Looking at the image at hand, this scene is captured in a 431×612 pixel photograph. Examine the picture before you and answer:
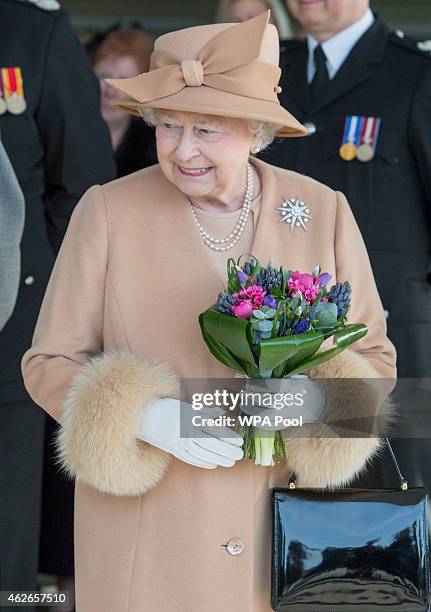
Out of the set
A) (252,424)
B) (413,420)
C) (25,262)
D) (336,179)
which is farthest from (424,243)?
(252,424)

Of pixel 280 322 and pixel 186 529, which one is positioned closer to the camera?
pixel 280 322

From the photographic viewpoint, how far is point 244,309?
2.16m

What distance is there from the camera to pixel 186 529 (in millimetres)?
2381

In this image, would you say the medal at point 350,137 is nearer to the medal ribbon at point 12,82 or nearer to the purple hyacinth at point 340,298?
the medal ribbon at point 12,82

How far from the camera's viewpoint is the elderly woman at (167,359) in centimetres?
232

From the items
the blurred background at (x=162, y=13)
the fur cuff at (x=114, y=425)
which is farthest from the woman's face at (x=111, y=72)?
the fur cuff at (x=114, y=425)

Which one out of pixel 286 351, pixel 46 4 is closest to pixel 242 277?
pixel 286 351

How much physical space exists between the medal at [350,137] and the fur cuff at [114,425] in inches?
53.7

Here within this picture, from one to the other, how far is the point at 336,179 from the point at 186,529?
1452 millimetres

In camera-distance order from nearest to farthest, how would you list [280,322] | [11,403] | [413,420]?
[280,322] → [413,420] → [11,403]

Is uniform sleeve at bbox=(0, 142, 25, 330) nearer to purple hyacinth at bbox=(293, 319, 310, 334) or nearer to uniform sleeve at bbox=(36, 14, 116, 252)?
uniform sleeve at bbox=(36, 14, 116, 252)

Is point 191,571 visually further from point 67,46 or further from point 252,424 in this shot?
point 67,46

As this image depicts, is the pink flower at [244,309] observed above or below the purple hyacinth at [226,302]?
below

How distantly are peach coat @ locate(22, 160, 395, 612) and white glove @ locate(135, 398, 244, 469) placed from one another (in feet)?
0.13
